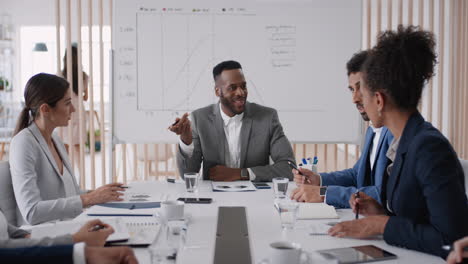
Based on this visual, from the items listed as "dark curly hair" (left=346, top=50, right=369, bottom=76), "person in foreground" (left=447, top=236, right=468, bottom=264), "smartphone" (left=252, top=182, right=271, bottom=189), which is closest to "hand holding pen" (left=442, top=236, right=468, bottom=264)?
"person in foreground" (left=447, top=236, right=468, bottom=264)

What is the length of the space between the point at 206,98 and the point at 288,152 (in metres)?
0.89

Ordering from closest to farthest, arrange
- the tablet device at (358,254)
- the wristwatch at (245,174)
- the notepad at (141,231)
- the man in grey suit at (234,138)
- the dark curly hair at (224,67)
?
the tablet device at (358,254) → the notepad at (141,231) → the wristwatch at (245,174) → the man in grey suit at (234,138) → the dark curly hair at (224,67)

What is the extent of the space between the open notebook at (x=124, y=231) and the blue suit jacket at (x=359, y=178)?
0.76 meters

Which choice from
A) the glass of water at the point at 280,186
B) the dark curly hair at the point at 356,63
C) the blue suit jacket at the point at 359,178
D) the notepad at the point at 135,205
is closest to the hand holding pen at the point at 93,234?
the notepad at the point at 135,205

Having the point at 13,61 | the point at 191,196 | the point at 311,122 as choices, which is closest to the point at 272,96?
the point at 311,122

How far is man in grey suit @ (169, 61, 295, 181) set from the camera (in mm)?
2906

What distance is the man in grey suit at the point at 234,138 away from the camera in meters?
2.91

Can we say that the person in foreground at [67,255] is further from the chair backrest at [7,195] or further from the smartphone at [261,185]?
the smartphone at [261,185]

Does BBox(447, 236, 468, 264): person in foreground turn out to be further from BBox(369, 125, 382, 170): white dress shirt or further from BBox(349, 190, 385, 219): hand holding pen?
BBox(369, 125, 382, 170): white dress shirt

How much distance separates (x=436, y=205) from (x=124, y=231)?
3.06ft

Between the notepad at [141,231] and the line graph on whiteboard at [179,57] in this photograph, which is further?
the line graph on whiteboard at [179,57]

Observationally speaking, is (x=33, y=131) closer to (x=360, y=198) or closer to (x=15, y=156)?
(x=15, y=156)

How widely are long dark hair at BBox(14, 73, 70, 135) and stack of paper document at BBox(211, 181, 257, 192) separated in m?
0.92

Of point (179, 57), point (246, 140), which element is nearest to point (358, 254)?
point (246, 140)
